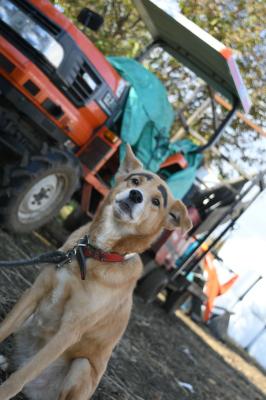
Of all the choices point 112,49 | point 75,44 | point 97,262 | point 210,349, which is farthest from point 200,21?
point 97,262

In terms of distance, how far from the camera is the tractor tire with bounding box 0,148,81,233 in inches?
225

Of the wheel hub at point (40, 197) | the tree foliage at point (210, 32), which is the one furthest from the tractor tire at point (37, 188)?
the tree foliage at point (210, 32)

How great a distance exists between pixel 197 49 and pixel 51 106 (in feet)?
8.15

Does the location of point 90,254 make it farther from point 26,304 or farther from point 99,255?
point 26,304

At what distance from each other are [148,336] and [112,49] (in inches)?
350

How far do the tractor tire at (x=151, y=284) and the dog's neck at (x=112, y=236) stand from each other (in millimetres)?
5912

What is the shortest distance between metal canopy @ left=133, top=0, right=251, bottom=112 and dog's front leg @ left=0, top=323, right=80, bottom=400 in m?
4.37

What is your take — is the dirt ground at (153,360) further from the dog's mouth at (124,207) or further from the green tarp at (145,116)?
the green tarp at (145,116)

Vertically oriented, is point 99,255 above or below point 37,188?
above

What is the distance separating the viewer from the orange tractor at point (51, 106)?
225 inches

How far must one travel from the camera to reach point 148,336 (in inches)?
301

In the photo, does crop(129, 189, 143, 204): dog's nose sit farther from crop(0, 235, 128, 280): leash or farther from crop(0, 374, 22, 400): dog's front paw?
crop(0, 374, 22, 400): dog's front paw

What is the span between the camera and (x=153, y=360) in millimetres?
6773

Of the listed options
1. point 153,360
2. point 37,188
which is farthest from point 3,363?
point 153,360
